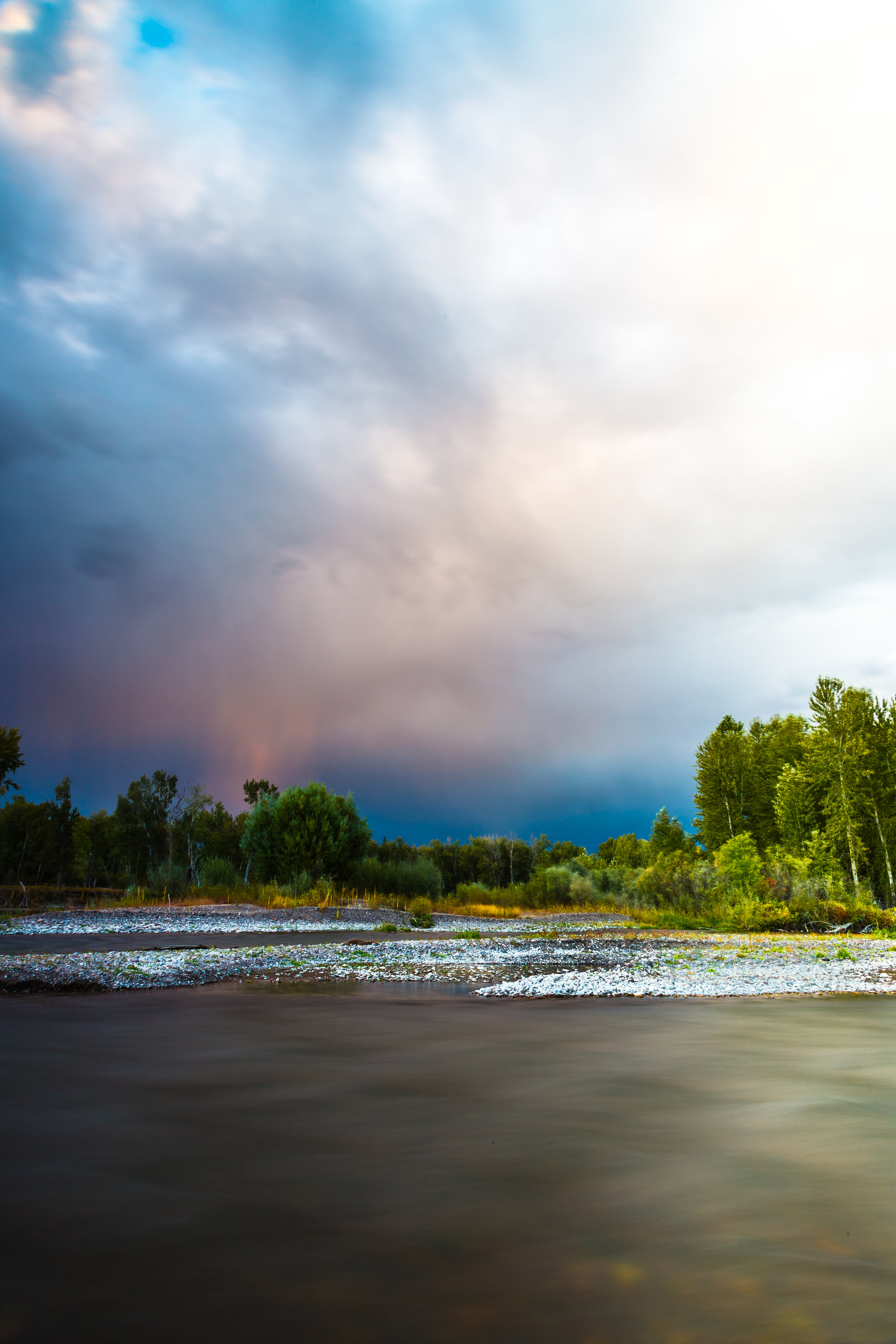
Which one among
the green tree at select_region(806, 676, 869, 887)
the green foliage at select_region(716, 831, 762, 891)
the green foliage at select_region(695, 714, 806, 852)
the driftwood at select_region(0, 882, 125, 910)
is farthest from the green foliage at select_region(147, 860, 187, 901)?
the green foliage at select_region(695, 714, 806, 852)

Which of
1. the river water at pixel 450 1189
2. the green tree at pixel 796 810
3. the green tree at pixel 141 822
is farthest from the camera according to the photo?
the green tree at pixel 141 822

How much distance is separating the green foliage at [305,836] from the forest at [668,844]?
0.21ft

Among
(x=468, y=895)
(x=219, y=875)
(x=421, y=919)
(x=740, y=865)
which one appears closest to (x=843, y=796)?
(x=740, y=865)

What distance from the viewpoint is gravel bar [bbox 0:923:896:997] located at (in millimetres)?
9047

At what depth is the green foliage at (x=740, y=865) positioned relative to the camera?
1060 inches

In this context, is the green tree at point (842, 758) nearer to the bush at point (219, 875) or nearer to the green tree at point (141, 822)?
the bush at point (219, 875)

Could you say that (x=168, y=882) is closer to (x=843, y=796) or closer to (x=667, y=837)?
(x=843, y=796)

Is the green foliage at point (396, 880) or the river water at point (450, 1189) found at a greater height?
the river water at point (450, 1189)

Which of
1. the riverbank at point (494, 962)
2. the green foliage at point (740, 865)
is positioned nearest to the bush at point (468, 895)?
the green foliage at point (740, 865)

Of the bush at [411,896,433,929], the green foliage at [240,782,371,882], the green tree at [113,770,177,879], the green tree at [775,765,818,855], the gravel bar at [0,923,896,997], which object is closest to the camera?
the gravel bar at [0,923,896,997]

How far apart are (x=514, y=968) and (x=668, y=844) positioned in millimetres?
61952

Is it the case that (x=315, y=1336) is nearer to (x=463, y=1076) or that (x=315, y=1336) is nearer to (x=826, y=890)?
(x=463, y=1076)

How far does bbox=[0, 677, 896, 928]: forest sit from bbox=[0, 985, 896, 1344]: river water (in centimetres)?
1793

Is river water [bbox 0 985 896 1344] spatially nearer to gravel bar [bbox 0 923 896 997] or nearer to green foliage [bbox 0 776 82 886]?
gravel bar [bbox 0 923 896 997]
